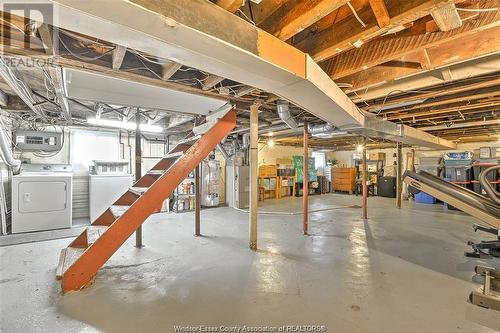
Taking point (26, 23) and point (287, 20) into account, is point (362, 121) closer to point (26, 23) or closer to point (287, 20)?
point (287, 20)

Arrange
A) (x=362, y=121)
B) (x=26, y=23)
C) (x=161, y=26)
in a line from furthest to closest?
(x=362, y=121)
(x=26, y=23)
(x=161, y=26)

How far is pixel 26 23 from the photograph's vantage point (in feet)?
5.73

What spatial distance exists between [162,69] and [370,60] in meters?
2.06

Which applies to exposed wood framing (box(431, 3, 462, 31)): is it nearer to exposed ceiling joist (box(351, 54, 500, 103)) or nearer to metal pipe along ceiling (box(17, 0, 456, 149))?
metal pipe along ceiling (box(17, 0, 456, 149))

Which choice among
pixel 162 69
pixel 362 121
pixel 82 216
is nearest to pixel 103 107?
pixel 162 69

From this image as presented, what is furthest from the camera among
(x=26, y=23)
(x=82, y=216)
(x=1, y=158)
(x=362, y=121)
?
(x=82, y=216)

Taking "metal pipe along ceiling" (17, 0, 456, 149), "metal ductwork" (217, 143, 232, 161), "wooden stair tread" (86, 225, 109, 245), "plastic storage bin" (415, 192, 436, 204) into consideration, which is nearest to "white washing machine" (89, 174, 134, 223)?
"metal ductwork" (217, 143, 232, 161)

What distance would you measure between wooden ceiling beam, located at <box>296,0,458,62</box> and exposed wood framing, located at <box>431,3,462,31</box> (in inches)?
3.4

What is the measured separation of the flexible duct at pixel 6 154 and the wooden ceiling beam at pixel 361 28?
15.1ft

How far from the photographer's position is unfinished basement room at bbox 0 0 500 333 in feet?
4.83

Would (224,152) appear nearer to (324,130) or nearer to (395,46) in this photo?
(324,130)

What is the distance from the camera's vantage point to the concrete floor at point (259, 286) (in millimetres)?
1854

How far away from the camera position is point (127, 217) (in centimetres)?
229

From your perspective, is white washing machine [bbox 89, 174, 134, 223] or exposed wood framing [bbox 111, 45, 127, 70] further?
white washing machine [bbox 89, 174, 134, 223]
